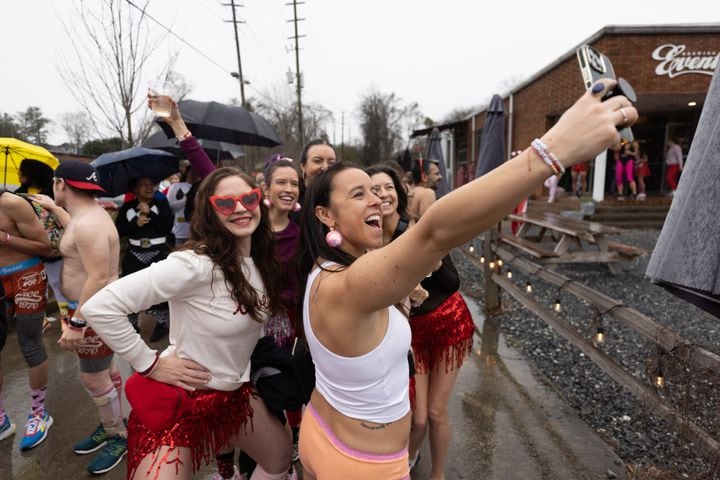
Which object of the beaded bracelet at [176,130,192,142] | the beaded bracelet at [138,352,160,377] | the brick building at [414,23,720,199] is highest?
the brick building at [414,23,720,199]

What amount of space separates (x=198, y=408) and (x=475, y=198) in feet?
5.05

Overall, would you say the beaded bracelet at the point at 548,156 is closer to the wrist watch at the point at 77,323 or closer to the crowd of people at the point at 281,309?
the crowd of people at the point at 281,309

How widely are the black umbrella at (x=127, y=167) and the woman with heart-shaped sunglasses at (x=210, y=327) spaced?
2.97m

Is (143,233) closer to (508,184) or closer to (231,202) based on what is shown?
(231,202)

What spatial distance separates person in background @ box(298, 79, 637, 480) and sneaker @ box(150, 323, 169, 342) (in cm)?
392

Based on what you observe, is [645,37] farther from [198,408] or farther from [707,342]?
[198,408]

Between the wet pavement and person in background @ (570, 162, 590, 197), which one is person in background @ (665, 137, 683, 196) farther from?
the wet pavement

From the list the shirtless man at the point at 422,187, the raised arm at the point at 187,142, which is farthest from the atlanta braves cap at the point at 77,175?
the shirtless man at the point at 422,187

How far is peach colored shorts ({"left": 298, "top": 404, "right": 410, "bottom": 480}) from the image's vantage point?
4.46ft

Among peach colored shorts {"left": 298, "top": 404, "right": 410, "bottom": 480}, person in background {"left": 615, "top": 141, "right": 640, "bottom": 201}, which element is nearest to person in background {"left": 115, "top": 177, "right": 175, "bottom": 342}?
peach colored shorts {"left": 298, "top": 404, "right": 410, "bottom": 480}

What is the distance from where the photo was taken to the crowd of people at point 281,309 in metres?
0.90

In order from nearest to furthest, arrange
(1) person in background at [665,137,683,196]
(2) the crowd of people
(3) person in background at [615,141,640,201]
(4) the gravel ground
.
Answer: (2) the crowd of people < (4) the gravel ground < (3) person in background at [615,141,640,201] < (1) person in background at [665,137,683,196]

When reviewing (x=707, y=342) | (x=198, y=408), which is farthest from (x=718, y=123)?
(x=707, y=342)

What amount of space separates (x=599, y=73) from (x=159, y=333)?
5257 mm
